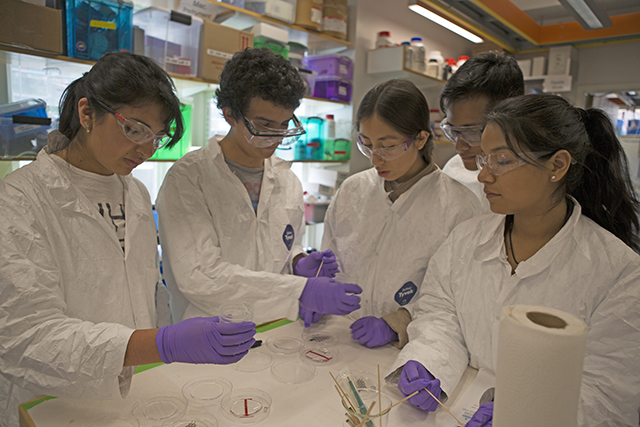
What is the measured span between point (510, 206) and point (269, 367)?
91 cm

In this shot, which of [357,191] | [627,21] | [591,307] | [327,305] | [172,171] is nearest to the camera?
[591,307]

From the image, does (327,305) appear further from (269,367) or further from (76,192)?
→ (76,192)

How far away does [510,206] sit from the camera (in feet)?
4.09

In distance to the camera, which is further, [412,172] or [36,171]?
[412,172]

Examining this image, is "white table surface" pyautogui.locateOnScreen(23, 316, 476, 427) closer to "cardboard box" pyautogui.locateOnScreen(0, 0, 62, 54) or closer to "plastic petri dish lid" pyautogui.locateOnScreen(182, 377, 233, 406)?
"plastic petri dish lid" pyautogui.locateOnScreen(182, 377, 233, 406)

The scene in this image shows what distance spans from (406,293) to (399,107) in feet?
2.46

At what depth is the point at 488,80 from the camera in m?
1.63

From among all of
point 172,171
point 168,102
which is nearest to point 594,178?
point 168,102

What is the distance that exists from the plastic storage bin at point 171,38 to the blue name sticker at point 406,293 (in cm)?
178

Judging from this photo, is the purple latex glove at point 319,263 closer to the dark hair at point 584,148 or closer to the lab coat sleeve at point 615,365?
the dark hair at point 584,148

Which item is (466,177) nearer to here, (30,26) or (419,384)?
(419,384)

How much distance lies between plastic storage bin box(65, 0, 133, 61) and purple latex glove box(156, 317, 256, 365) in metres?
1.59

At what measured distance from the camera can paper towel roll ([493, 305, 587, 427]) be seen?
0.60 m

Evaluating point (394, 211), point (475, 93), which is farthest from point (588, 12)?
point (394, 211)
